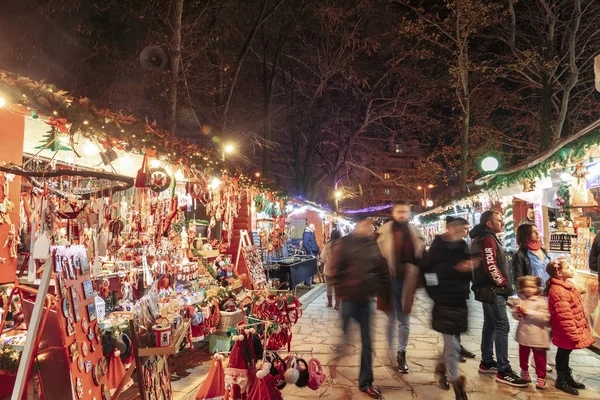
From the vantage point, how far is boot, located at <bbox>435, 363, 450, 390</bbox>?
198 inches

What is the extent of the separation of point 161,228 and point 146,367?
3736 millimetres

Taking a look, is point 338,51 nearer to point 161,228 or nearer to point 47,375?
point 161,228

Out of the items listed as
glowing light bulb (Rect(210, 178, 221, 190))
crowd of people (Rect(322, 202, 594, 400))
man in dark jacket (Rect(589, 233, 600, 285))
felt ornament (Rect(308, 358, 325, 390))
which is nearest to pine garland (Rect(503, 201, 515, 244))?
man in dark jacket (Rect(589, 233, 600, 285))

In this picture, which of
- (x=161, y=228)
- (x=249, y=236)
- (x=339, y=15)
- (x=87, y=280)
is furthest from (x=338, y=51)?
(x=87, y=280)

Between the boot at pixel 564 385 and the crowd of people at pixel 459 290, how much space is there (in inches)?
→ 0.5

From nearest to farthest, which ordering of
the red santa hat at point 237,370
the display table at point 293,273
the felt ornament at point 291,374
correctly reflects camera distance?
the red santa hat at point 237,370
the felt ornament at point 291,374
the display table at point 293,273

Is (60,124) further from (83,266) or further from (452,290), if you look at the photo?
(452,290)

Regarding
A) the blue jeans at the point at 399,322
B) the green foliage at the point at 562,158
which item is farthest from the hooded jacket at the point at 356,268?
the green foliage at the point at 562,158

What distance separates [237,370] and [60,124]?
3.30 m

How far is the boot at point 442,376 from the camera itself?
503 cm

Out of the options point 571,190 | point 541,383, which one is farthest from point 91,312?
point 571,190

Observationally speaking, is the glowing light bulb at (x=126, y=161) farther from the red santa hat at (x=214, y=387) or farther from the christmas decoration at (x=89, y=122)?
the red santa hat at (x=214, y=387)

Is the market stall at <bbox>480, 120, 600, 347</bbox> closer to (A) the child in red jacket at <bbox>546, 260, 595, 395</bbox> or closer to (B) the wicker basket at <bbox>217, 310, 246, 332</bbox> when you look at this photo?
(A) the child in red jacket at <bbox>546, 260, 595, 395</bbox>

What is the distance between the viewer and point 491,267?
5.40 metres
